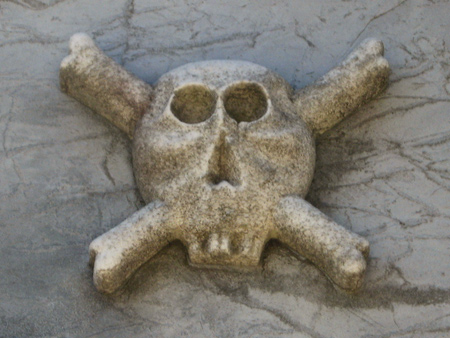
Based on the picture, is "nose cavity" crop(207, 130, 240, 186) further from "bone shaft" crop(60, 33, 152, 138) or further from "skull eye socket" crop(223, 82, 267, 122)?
"bone shaft" crop(60, 33, 152, 138)

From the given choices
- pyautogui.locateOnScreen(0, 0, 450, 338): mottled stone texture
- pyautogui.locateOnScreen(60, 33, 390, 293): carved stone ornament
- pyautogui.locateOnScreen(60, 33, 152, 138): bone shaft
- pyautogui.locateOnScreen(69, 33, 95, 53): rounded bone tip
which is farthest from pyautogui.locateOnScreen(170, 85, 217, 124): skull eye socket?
pyautogui.locateOnScreen(69, 33, 95, 53): rounded bone tip

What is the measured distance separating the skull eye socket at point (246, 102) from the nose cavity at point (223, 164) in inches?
7.3

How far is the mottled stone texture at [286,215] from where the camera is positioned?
2736mm

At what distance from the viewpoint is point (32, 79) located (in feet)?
11.0

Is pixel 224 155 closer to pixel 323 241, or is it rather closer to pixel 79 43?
pixel 323 241

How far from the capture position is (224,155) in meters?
2.84

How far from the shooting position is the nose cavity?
9.20 ft

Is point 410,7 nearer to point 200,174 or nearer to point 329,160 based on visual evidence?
point 329,160

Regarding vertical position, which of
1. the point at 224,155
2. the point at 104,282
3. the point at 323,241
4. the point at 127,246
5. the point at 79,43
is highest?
the point at 79,43

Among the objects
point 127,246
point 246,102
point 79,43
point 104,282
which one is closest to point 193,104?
point 246,102

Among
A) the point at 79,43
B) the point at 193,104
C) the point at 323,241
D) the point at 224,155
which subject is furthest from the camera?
the point at 79,43

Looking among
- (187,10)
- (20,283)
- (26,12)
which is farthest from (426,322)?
(26,12)

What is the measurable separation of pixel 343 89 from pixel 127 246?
37.9 inches

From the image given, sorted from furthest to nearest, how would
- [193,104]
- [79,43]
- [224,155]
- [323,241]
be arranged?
[79,43] < [193,104] < [224,155] < [323,241]
